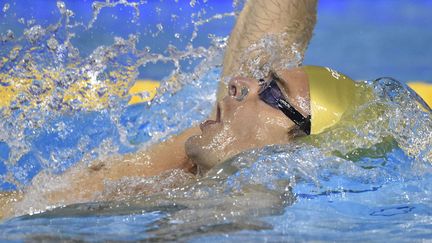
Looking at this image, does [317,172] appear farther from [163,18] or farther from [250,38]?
[163,18]

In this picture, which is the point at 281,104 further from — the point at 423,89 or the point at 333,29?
the point at 333,29

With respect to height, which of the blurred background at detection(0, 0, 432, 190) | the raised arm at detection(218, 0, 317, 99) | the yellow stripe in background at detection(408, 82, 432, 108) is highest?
the blurred background at detection(0, 0, 432, 190)

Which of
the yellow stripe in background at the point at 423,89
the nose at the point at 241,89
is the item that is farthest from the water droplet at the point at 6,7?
the nose at the point at 241,89

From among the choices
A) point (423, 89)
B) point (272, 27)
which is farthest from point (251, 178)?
point (423, 89)

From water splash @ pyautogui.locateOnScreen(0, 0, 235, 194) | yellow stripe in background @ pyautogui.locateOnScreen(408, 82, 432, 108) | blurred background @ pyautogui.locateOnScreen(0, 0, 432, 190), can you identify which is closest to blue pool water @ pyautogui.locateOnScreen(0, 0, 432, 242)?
water splash @ pyautogui.locateOnScreen(0, 0, 235, 194)

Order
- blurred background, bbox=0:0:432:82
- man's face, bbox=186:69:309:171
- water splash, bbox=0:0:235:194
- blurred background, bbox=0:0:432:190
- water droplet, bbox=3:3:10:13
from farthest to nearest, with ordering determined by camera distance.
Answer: blurred background, bbox=0:0:432:82, blurred background, bbox=0:0:432:190, water droplet, bbox=3:3:10:13, water splash, bbox=0:0:235:194, man's face, bbox=186:69:309:171

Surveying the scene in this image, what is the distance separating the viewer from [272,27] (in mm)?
2064

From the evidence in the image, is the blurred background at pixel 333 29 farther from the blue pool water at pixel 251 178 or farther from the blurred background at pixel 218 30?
the blue pool water at pixel 251 178

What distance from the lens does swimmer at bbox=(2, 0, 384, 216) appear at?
1.69 meters

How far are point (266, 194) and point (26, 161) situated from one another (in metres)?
1.30

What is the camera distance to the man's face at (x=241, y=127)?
168 centimetres

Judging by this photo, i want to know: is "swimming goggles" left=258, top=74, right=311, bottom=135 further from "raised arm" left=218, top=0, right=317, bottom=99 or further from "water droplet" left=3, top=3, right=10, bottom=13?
"water droplet" left=3, top=3, right=10, bottom=13

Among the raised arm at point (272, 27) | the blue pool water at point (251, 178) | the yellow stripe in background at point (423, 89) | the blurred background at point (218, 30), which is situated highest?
the blurred background at point (218, 30)

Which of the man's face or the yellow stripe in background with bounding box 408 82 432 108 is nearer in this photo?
the man's face
